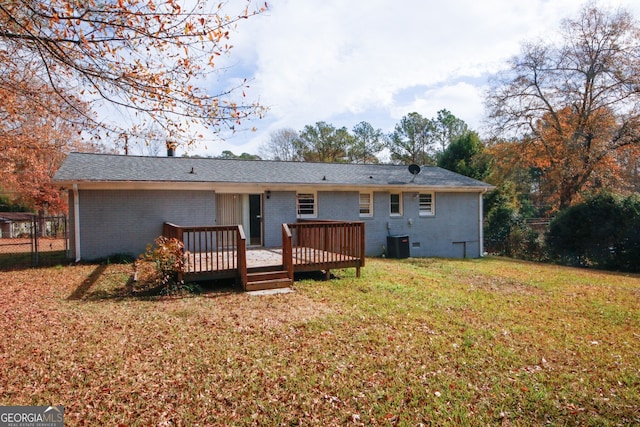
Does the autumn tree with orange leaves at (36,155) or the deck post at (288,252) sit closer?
the deck post at (288,252)

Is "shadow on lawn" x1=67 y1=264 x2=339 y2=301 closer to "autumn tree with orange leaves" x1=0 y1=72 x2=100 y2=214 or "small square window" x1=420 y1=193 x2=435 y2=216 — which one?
"autumn tree with orange leaves" x1=0 y1=72 x2=100 y2=214

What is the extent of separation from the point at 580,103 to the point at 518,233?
25.5ft

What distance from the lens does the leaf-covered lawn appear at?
3336mm

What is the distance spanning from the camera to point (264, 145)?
3534 centimetres

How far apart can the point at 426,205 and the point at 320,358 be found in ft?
40.6

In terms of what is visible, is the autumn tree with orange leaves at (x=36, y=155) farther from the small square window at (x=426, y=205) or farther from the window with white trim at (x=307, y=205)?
the small square window at (x=426, y=205)

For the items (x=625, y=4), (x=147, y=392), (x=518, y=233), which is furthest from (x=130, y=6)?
(x=625, y=4)

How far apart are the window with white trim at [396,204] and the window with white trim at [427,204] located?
1.06m

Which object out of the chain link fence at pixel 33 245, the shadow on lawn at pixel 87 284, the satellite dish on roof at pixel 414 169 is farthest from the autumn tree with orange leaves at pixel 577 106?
the chain link fence at pixel 33 245

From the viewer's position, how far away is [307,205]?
13.5m

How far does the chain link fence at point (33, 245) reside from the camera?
36.4 ft

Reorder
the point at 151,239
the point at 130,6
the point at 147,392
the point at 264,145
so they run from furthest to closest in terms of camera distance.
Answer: the point at 264,145
the point at 151,239
the point at 130,6
the point at 147,392

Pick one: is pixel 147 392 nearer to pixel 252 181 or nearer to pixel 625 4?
pixel 252 181

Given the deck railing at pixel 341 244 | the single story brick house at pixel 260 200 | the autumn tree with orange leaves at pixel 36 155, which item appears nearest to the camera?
the deck railing at pixel 341 244
